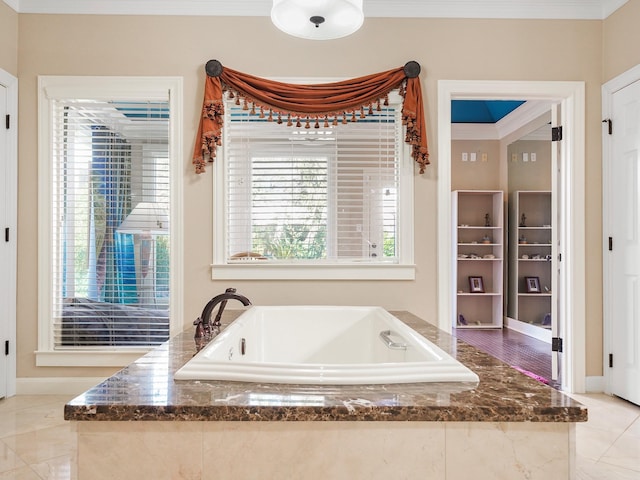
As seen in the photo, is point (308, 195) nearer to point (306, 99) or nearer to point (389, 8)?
point (306, 99)

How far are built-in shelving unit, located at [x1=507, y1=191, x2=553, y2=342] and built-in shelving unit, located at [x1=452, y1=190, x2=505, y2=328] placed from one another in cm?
27

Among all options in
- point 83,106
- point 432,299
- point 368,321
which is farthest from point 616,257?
point 83,106

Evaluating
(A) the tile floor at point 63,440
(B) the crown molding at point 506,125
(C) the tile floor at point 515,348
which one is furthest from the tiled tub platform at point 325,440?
(B) the crown molding at point 506,125

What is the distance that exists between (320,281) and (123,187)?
4.79ft

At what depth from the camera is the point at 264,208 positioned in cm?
313

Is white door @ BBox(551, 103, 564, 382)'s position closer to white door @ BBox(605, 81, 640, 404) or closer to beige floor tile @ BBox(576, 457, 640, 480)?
white door @ BBox(605, 81, 640, 404)

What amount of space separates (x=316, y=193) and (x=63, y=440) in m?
2.00

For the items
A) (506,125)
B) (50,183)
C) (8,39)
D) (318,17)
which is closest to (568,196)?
(318,17)

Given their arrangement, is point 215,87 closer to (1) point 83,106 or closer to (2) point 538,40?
(1) point 83,106

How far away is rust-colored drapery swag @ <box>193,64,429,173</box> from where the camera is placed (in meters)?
2.99

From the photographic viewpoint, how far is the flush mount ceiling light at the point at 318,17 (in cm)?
166

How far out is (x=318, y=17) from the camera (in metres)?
1.72

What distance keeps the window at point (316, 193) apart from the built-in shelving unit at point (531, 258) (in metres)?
3.34

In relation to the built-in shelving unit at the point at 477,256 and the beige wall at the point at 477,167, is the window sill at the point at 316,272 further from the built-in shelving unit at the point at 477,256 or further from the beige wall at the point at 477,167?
the beige wall at the point at 477,167
